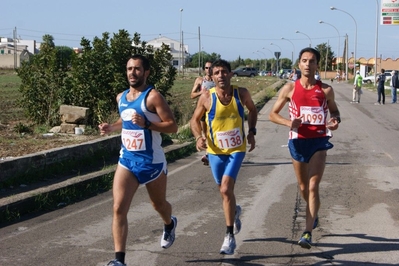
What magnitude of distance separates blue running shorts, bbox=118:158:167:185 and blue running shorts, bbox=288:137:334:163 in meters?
1.58

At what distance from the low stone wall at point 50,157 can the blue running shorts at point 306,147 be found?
4.51m

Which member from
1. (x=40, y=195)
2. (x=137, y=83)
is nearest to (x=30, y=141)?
(x=40, y=195)

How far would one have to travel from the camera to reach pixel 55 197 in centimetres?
898

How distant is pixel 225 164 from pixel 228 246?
83 centimetres

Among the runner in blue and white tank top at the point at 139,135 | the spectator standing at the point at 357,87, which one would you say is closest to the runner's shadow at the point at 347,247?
the runner in blue and white tank top at the point at 139,135

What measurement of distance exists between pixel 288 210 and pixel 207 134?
88.0 inches

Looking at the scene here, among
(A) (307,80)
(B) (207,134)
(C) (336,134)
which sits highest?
(A) (307,80)

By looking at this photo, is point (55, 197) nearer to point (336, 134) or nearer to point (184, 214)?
point (184, 214)

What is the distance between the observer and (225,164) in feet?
21.6

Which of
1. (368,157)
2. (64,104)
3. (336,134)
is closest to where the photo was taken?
(368,157)

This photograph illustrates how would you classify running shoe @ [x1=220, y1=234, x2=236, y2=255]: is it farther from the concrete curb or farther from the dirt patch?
the dirt patch

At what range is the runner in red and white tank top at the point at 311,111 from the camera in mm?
6633

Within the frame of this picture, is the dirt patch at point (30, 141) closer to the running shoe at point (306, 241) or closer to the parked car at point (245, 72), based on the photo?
the running shoe at point (306, 241)

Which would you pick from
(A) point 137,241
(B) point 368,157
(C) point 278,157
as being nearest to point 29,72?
(C) point 278,157
